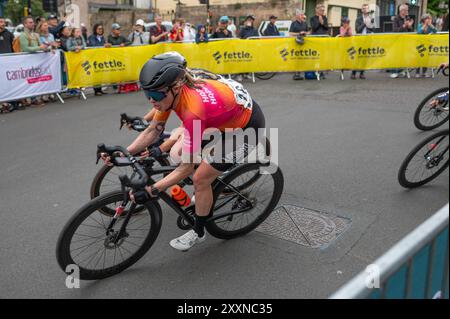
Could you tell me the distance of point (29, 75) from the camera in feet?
33.7

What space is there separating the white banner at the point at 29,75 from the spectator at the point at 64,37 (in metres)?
0.43

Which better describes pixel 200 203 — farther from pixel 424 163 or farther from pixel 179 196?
pixel 424 163

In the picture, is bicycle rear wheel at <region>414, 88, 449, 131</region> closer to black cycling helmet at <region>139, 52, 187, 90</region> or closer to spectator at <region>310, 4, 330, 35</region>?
black cycling helmet at <region>139, 52, 187, 90</region>

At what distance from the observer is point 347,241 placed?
3.82 m

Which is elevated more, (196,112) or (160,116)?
(196,112)

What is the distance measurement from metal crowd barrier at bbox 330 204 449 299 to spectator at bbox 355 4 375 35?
1284cm

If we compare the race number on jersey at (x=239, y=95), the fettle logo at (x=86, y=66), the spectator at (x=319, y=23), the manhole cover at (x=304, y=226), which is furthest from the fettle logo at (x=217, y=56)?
the race number on jersey at (x=239, y=95)

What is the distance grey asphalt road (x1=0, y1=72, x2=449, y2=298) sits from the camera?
131 inches

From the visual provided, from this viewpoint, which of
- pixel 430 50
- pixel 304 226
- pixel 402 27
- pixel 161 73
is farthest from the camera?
pixel 402 27

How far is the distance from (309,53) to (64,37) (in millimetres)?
6979

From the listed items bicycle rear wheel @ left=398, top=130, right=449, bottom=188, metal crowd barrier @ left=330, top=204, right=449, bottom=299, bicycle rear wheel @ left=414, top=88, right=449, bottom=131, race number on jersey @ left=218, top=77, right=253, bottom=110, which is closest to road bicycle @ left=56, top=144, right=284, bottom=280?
race number on jersey @ left=218, top=77, right=253, bottom=110

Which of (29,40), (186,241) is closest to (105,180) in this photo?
(186,241)

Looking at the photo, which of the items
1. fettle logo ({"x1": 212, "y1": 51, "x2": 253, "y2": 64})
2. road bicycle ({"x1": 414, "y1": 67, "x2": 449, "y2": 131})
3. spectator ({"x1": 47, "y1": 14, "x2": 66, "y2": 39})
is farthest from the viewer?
fettle logo ({"x1": 212, "y1": 51, "x2": 253, "y2": 64})

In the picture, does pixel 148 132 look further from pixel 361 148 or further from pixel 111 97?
pixel 111 97
